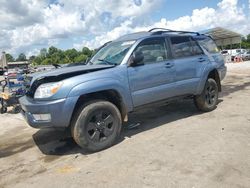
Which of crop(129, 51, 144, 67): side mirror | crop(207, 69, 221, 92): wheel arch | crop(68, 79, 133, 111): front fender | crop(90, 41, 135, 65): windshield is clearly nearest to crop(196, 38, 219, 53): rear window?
crop(207, 69, 221, 92): wheel arch

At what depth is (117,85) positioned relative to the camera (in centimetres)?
527

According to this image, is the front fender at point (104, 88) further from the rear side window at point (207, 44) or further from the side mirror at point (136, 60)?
the rear side window at point (207, 44)

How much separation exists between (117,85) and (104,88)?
0.28 m

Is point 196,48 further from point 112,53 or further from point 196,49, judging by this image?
point 112,53

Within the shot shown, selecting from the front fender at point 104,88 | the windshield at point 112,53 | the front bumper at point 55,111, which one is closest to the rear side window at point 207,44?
the windshield at point 112,53

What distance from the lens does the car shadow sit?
5439mm

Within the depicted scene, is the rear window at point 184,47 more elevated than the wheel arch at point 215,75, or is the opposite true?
the rear window at point 184,47

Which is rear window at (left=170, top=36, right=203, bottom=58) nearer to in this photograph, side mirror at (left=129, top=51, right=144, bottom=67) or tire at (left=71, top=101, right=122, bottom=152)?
side mirror at (left=129, top=51, right=144, bottom=67)

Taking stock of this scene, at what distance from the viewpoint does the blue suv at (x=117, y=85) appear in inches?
188

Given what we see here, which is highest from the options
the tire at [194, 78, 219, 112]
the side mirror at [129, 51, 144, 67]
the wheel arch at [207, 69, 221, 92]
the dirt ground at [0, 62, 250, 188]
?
the side mirror at [129, 51, 144, 67]

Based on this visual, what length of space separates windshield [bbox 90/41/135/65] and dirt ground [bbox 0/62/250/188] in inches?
57.2

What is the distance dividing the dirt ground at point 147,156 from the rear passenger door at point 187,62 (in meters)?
0.76

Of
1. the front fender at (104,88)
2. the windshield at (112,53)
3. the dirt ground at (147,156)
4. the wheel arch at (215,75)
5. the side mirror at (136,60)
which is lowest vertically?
the dirt ground at (147,156)

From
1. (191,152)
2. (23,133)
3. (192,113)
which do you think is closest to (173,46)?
(192,113)
